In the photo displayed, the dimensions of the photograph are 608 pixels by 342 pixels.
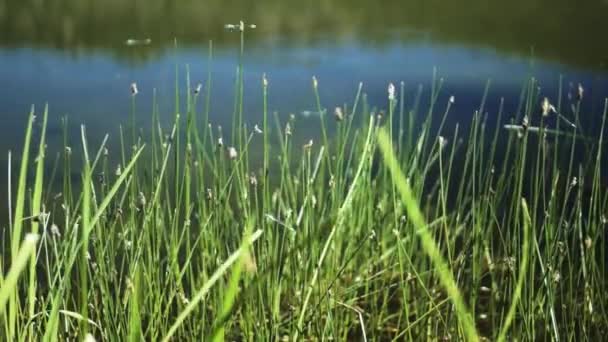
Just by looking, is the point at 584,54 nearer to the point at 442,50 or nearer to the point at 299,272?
the point at 442,50

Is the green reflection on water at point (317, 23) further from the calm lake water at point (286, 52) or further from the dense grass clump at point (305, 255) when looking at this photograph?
the dense grass clump at point (305, 255)

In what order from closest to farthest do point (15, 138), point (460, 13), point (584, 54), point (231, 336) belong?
point (231, 336), point (15, 138), point (584, 54), point (460, 13)

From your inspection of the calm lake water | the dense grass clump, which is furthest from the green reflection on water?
the dense grass clump

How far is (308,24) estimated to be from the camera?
564 cm

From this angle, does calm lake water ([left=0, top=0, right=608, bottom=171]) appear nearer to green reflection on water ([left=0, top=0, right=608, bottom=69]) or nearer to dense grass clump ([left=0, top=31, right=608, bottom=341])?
green reflection on water ([left=0, top=0, right=608, bottom=69])

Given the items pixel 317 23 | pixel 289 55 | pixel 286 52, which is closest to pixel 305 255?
pixel 289 55

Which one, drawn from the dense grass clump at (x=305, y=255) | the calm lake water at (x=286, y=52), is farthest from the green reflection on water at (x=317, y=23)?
the dense grass clump at (x=305, y=255)

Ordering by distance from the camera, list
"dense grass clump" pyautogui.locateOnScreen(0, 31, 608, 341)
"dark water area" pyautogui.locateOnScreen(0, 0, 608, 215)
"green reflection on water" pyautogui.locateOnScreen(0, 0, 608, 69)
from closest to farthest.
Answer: "dense grass clump" pyautogui.locateOnScreen(0, 31, 608, 341) < "dark water area" pyautogui.locateOnScreen(0, 0, 608, 215) < "green reflection on water" pyautogui.locateOnScreen(0, 0, 608, 69)

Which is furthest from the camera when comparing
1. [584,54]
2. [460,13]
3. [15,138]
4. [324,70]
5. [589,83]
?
[460,13]

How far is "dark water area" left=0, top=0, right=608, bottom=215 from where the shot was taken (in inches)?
132

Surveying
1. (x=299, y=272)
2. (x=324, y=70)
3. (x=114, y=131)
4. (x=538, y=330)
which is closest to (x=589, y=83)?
(x=324, y=70)

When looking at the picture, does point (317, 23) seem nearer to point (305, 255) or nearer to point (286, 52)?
point (286, 52)

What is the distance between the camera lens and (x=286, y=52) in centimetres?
462

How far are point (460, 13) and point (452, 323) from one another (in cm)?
487
